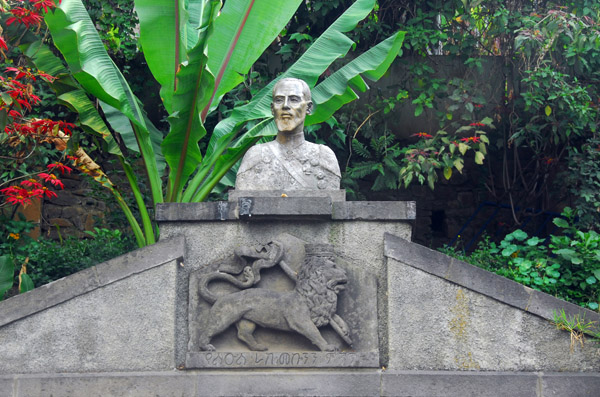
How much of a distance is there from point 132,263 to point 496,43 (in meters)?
6.41

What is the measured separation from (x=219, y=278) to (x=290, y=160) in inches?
48.3

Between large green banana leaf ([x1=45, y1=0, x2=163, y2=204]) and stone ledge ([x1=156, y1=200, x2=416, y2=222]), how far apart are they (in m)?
2.17

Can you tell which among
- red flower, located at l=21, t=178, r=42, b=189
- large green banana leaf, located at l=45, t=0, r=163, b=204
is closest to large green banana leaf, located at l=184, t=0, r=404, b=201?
large green banana leaf, located at l=45, t=0, r=163, b=204

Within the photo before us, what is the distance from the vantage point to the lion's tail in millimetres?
6344

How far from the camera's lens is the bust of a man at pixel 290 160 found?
6738 millimetres

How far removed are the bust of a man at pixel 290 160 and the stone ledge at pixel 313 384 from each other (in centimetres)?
163

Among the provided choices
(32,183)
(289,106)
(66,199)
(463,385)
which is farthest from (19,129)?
(463,385)

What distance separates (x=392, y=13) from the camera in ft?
35.1

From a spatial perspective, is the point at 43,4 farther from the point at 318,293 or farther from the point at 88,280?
the point at 318,293

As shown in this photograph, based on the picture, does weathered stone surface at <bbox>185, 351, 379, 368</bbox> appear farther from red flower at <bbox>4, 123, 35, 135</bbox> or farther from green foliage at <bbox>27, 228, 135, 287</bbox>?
red flower at <bbox>4, 123, 35, 135</bbox>

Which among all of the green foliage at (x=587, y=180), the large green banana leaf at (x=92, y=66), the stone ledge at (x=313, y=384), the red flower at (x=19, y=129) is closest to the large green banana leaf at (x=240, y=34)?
the large green banana leaf at (x=92, y=66)

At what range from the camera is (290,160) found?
6.82m

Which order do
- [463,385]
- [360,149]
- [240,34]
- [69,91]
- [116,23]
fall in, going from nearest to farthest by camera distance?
A: 1. [463,385]
2. [69,91]
3. [240,34]
4. [360,149]
5. [116,23]

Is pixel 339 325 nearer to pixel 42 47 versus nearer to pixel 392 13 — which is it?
pixel 42 47
